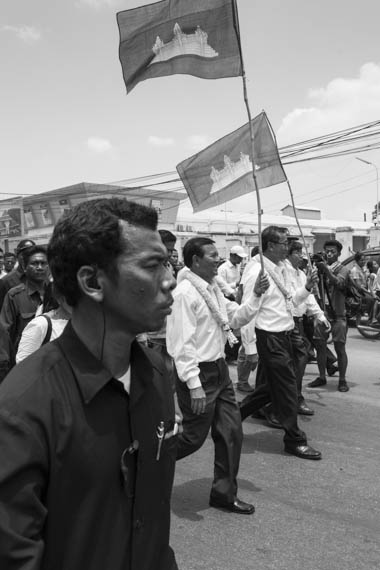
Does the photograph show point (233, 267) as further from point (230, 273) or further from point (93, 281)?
point (93, 281)

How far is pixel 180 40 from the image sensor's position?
4.27m

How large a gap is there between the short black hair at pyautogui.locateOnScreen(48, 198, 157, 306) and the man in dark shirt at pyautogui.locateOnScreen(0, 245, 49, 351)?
120 inches

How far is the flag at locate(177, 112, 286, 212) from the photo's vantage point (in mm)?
5113

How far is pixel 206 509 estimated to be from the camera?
383 cm

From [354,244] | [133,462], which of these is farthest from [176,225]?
[133,462]

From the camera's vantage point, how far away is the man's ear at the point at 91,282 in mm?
1397

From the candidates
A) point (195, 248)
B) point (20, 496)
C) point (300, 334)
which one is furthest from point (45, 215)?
point (20, 496)

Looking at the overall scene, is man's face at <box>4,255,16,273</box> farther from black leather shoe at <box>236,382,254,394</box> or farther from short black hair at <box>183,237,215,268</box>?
short black hair at <box>183,237,215,268</box>

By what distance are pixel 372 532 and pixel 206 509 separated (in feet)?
3.46

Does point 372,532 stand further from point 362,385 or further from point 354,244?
point 354,244

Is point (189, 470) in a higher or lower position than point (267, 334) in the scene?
lower

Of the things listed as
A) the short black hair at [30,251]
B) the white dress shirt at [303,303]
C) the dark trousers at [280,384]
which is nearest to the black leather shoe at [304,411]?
the white dress shirt at [303,303]

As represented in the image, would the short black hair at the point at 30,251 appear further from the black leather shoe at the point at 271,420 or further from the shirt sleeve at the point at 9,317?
the black leather shoe at the point at 271,420

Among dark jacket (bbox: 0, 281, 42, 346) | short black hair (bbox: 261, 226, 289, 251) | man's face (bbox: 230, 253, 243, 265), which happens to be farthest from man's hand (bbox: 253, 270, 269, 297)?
man's face (bbox: 230, 253, 243, 265)
